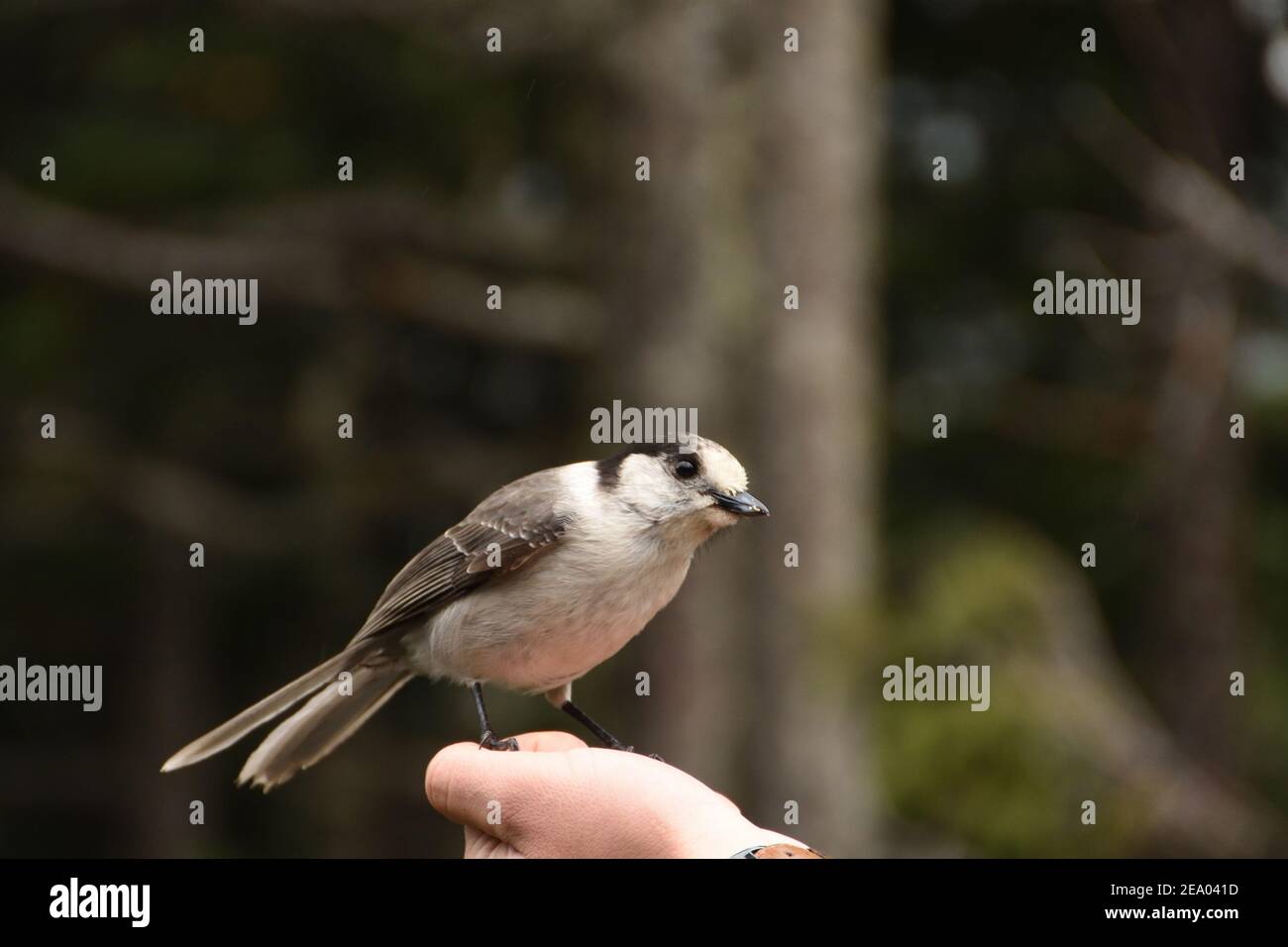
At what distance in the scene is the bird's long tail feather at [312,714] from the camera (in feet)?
11.6

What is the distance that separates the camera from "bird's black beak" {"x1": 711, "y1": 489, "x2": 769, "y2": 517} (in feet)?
10.9

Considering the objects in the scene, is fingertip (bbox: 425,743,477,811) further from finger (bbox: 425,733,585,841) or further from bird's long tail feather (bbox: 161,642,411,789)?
bird's long tail feather (bbox: 161,642,411,789)

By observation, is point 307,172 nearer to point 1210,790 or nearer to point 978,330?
point 978,330

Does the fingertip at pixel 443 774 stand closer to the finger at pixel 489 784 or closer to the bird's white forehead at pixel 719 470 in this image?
the finger at pixel 489 784

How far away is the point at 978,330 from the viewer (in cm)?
1253

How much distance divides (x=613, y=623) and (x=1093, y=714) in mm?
4431

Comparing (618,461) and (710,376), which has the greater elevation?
(710,376)

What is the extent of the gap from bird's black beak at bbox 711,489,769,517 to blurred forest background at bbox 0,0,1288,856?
12.0 ft

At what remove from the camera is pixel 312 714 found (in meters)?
3.75

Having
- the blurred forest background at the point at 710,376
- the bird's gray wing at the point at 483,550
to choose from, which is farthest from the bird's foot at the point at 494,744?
the blurred forest background at the point at 710,376

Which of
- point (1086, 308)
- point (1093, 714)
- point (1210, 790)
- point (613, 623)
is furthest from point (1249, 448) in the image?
point (613, 623)

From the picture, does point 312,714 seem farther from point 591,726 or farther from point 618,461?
point 618,461

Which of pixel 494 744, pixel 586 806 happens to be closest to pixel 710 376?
pixel 494 744

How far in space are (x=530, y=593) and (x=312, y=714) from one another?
0.68 meters
